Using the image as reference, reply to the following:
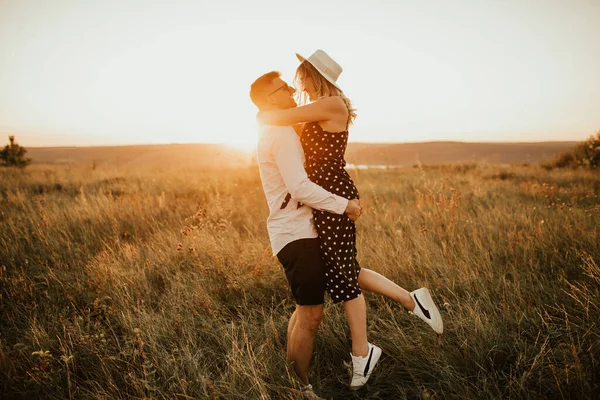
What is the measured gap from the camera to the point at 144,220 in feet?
17.2

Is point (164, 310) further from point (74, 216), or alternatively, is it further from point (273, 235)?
point (74, 216)

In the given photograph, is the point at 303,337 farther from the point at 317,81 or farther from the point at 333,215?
the point at 317,81

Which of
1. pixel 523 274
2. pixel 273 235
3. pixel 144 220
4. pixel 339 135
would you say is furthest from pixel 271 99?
pixel 144 220

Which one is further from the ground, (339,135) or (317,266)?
(339,135)

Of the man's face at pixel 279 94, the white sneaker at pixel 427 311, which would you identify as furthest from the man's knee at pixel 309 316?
the man's face at pixel 279 94

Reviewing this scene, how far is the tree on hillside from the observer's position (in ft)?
48.9

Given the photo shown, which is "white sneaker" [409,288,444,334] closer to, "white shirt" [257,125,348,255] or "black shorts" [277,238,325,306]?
"black shorts" [277,238,325,306]

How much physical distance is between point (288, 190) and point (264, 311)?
60.0 inches

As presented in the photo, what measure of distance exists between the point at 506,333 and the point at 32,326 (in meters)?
3.63

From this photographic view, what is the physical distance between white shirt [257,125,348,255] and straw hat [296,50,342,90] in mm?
435

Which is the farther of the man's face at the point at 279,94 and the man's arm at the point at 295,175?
the man's face at the point at 279,94

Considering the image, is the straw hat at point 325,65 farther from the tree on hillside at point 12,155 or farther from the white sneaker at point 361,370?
the tree on hillside at point 12,155

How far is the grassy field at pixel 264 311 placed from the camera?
2.05m

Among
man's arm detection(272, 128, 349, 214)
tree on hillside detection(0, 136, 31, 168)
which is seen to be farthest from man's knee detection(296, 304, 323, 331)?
tree on hillside detection(0, 136, 31, 168)
